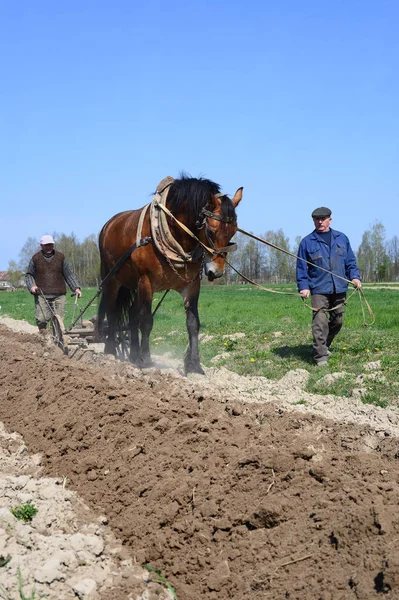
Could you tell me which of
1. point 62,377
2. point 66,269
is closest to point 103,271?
point 66,269

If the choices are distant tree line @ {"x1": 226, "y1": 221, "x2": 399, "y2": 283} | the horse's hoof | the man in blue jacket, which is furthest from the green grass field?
distant tree line @ {"x1": 226, "y1": 221, "x2": 399, "y2": 283}

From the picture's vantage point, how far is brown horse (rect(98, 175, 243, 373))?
7.37 meters

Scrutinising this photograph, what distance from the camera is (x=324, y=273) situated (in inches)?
344

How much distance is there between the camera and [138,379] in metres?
6.58

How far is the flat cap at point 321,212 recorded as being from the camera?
8.67m

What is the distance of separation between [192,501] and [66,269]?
6884 mm

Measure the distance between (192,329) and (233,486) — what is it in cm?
460

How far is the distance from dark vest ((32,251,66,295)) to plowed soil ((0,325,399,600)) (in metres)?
4.36

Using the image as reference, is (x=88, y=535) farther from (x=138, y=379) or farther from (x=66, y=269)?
(x=66, y=269)

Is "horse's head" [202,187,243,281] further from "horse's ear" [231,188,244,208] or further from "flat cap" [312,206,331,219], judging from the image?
"flat cap" [312,206,331,219]

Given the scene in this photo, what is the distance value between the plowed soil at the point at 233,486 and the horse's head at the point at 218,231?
6.19 feet

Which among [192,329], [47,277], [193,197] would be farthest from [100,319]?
[193,197]

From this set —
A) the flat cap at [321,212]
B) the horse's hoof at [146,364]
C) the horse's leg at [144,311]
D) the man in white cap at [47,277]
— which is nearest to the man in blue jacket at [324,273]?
the flat cap at [321,212]

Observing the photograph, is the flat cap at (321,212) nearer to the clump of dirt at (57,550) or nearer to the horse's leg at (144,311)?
the horse's leg at (144,311)
